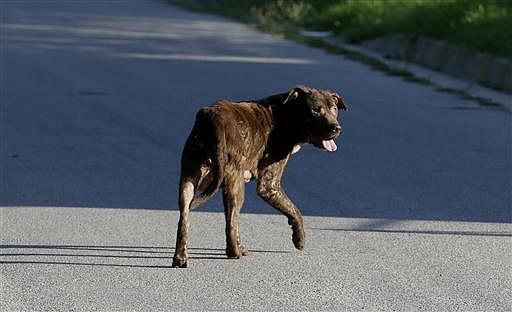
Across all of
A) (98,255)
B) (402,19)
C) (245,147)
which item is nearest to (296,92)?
(245,147)

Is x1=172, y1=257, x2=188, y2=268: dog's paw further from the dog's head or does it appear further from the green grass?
the green grass

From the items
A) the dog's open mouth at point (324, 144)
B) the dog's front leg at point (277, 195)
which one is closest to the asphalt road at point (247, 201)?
the dog's front leg at point (277, 195)

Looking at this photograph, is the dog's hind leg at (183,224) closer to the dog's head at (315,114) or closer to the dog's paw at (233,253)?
the dog's paw at (233,253)

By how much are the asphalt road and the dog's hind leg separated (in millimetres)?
110

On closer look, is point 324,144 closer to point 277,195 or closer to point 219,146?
point 277,195

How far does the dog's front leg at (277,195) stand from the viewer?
7.82 metres

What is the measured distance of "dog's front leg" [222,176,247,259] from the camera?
24.6 feet

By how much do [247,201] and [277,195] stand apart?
1.95m

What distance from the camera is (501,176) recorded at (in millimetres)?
10969

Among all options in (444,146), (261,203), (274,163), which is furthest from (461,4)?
(274,163)

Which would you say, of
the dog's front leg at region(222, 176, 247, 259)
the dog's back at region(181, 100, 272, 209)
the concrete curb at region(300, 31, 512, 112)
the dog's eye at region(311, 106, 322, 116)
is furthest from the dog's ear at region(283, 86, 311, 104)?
the concrete curb at region(300, 31, 512, 112)

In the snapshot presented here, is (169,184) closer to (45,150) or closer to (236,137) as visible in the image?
(45,150)

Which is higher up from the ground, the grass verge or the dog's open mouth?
the dog's open mouth

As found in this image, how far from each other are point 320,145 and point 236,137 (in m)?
0.60
